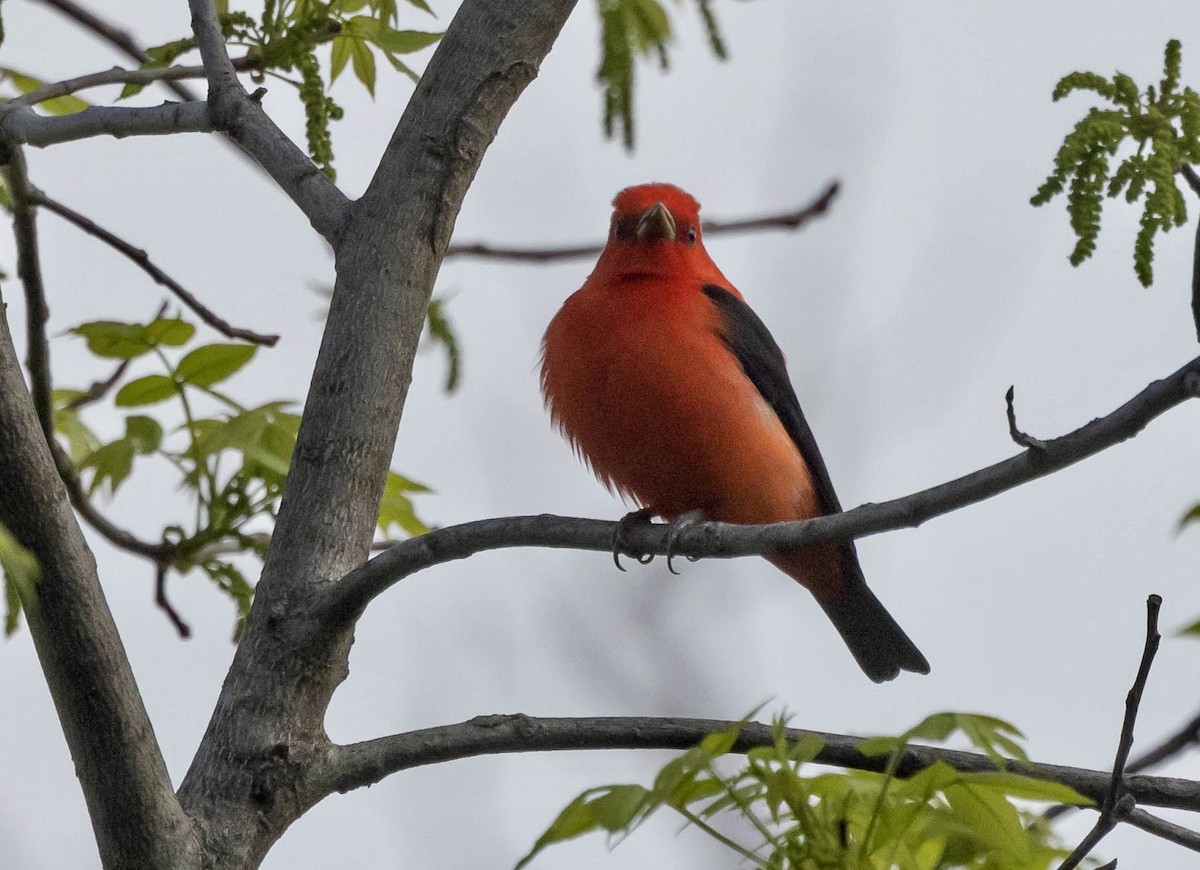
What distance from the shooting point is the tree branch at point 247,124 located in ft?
9.69

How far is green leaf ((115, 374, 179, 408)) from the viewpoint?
348 cm

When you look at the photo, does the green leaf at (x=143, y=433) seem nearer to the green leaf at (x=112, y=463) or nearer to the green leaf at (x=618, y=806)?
the green leaf at (x=112, y=463)

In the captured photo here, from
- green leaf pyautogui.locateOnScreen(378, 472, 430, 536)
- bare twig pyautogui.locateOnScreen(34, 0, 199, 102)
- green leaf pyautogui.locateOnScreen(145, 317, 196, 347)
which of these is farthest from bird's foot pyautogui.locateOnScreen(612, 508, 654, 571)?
bare twig pyautogui.locateOnScreen(34, 0, 199, 102)

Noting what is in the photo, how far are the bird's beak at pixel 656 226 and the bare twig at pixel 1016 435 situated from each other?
9.32ft

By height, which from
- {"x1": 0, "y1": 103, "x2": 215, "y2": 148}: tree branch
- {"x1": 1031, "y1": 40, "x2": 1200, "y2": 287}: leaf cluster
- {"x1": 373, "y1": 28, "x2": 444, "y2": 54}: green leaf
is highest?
{"x1": 373, "y1": 28, "x2": 444, "y2": 54}: green leaf

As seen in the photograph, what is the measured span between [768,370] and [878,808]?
2784 mm

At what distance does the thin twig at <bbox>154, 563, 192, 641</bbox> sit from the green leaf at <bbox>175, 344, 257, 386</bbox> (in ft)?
1.56

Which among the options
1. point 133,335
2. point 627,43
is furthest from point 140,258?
point 627,43

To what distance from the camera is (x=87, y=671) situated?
7.01 ft

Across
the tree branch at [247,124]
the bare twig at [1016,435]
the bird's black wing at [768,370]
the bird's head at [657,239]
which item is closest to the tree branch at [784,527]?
the bare twig at [1016,435]

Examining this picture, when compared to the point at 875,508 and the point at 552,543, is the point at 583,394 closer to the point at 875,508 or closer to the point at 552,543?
the point at 552,543

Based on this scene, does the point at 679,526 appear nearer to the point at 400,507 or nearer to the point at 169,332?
the point at 400,507

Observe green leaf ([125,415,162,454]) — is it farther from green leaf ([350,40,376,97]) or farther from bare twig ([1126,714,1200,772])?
bare twig ([1126,714,1200,772])

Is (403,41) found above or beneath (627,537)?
above
